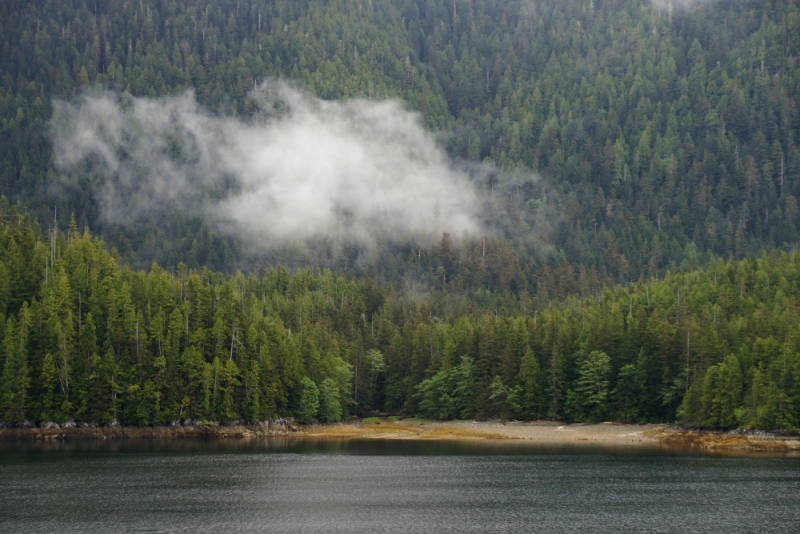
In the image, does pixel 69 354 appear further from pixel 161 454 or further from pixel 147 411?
pixel 161 454

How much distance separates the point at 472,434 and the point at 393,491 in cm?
7141

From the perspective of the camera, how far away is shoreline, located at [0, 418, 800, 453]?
148750 mm

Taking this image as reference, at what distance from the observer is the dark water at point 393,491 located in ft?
286

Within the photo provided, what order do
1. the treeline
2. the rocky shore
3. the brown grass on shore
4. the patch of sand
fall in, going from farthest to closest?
the patch of sand → the treeline → the rocky shore → the brown grass on shore

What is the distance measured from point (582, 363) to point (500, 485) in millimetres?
79150

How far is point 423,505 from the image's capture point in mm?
97125

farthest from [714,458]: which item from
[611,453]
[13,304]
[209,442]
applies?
[13,304]

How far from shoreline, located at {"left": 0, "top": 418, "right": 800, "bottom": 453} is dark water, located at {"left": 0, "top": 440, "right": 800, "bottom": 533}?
44.6 feet

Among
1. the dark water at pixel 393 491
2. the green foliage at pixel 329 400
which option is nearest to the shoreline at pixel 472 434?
the green foliage at pixel 329 400

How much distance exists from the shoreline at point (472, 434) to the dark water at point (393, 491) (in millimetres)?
13589

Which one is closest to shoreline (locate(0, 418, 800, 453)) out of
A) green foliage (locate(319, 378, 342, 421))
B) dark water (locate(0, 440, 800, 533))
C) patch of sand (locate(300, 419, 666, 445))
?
patch of sand (locate(300, 419, 666, 445))

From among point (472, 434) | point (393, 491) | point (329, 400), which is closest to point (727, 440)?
point (472, 434)

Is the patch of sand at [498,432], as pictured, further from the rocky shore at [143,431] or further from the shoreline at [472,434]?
the rocky shore at [143,431]

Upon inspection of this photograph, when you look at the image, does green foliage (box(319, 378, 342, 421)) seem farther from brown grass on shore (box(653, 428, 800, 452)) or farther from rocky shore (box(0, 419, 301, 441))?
brown grass on shore (box(653, 428, 800, 452))
